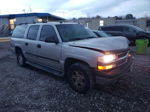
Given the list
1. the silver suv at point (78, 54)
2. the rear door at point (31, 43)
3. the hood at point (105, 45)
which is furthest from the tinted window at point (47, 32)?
the hood at point (105, 45)

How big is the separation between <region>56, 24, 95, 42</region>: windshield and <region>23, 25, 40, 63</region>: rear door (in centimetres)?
124

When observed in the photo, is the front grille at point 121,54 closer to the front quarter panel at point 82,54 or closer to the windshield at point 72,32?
the front quarter panel at point 82,54

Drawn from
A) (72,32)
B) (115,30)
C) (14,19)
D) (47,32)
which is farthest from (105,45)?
(14,19)

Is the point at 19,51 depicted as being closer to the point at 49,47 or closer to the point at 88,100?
the point at 49,47

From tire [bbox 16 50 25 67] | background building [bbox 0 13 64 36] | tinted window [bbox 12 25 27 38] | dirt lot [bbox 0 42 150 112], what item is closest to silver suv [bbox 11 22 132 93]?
dirt lot [bbox 0 42 150 112]

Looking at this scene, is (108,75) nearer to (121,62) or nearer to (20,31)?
(121,62)

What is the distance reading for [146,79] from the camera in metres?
5.02

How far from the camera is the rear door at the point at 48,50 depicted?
4.66 m

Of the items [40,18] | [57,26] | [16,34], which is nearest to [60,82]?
[57,26]

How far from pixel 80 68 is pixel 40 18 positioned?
2488 centimetres

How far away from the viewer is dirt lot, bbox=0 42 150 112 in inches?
141

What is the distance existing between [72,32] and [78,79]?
1549mm

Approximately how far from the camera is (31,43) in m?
5.80

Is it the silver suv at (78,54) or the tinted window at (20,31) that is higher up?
the tinted window at (20,31)
